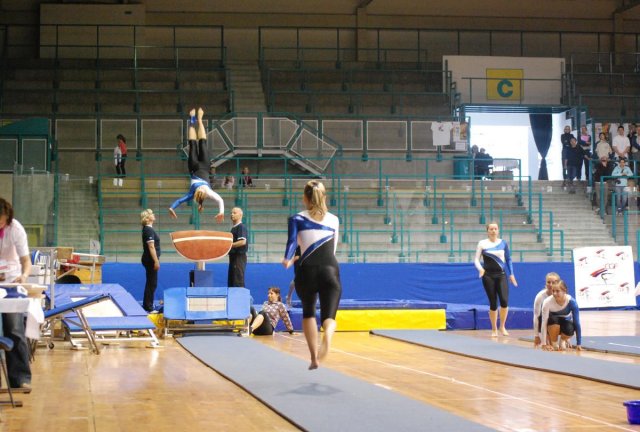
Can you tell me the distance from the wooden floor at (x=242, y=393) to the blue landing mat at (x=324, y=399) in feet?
0.50

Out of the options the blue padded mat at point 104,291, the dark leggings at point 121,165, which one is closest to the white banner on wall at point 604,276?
the blue padded mat at point 104,291

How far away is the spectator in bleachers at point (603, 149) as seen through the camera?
87.2ft

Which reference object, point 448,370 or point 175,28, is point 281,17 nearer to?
point 175,28

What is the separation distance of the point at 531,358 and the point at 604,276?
11378mm

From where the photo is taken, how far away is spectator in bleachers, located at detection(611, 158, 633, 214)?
73.5ft

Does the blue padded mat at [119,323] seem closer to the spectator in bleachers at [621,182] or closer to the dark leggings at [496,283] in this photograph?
the dark leggings at [496,283]

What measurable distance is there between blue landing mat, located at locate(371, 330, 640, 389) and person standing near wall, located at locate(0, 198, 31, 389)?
4.66 metres

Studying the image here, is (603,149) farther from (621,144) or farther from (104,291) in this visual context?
(104,291)

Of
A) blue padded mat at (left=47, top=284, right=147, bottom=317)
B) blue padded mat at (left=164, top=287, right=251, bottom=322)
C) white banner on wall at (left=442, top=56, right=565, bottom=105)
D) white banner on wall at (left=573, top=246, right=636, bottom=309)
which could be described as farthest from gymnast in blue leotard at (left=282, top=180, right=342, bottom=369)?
white banner on wall at (left=442, top=56, right=565, bottom=105)

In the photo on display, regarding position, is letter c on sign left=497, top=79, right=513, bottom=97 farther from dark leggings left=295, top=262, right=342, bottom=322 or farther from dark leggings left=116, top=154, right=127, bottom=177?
dark leggings left=295, top=262, right=342, bottom=322

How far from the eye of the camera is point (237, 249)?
14.6m

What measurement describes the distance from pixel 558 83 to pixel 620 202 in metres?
8.12

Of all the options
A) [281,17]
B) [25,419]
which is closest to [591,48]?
[281,17]

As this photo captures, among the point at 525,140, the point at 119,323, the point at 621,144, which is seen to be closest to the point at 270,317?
the point at 119,323
